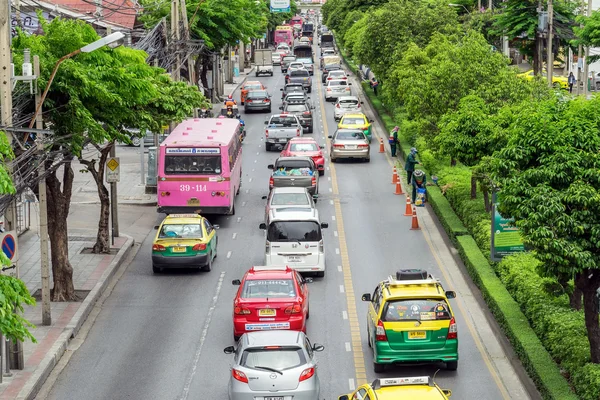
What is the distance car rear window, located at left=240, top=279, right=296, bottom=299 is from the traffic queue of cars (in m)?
0.02

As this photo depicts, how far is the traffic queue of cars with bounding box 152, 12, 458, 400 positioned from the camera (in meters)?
18.7

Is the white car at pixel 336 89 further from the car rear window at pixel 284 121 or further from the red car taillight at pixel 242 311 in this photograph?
the red car taillight at pixel 242 311

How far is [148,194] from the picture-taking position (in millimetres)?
44094

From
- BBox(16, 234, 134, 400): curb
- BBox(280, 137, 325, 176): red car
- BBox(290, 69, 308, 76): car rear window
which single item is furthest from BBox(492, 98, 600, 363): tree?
BBox(290, 69, 308, 76): car rear window

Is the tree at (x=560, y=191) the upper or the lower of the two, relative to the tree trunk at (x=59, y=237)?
upper

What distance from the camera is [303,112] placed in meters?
63.3

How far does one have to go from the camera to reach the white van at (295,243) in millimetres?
30078

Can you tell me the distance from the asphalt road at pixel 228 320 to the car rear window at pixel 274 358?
244 centimetres

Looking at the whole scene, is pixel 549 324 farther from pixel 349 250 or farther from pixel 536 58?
pixel 536 58

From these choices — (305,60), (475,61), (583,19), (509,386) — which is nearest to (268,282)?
(509,386)

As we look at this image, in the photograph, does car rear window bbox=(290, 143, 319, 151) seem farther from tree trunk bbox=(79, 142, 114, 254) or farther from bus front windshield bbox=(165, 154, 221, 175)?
tree trunk bbox=(79, 142, 114, 254)

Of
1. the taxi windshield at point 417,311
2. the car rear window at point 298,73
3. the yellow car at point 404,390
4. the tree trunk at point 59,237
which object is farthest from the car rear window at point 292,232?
the car rear window at point 298,73

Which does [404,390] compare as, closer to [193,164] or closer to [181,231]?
[181,231]

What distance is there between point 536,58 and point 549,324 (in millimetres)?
36357
